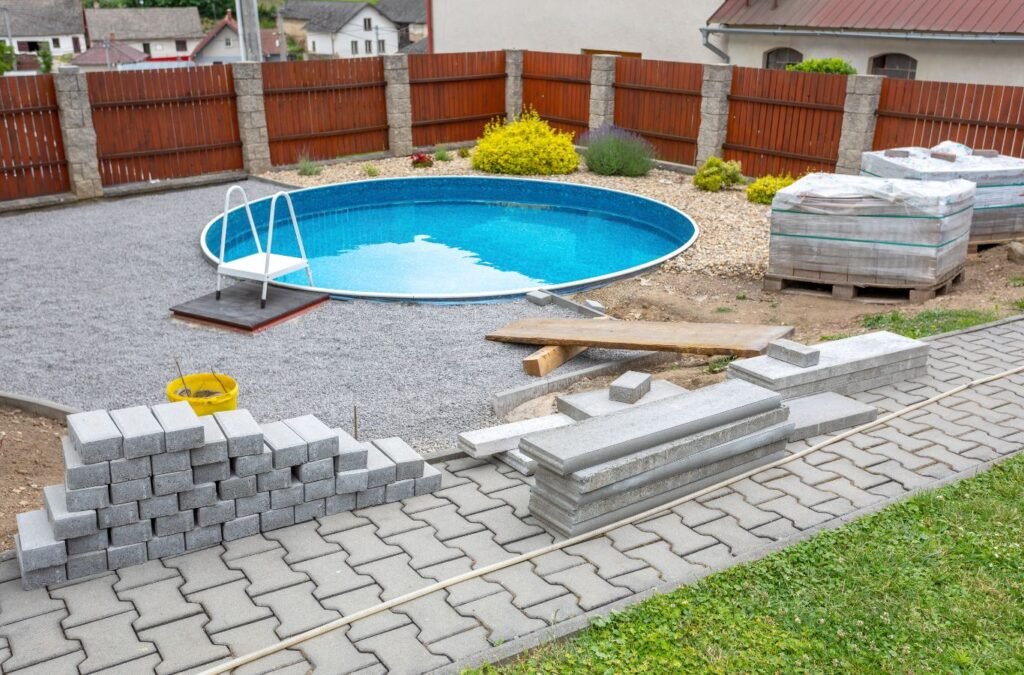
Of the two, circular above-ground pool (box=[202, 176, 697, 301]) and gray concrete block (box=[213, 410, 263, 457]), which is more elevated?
gray concrete block (box=[213, 410, 263, 457])

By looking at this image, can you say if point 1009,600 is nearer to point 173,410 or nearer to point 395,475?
point 395,475

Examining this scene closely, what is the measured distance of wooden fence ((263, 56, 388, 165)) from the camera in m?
17.1

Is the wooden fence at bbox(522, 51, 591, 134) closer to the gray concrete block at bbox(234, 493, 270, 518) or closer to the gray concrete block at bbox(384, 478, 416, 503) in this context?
the gray concrete block at bbox(384, 478, 416, 503)

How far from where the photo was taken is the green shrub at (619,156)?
17.3 metres

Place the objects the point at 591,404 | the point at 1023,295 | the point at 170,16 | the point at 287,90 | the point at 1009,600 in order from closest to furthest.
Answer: the point at 1009,600, the point at 591,404, the point at 1023,295, the point at 287,90, the point at 170,16

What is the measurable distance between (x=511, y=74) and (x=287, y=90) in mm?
5443

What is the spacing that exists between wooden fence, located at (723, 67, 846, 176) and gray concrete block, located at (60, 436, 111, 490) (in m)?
13.9

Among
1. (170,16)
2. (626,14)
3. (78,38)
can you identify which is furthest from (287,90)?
(78,38)

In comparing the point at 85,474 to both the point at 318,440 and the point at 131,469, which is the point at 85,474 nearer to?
the point at 131,469

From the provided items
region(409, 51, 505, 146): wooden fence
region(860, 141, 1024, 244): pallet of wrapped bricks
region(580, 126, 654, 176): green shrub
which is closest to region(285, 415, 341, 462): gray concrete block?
region(860, 141, 1024, 244): pallet of wrapped bricks

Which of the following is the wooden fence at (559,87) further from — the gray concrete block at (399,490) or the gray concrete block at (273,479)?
the gray concrete block at (273,479)

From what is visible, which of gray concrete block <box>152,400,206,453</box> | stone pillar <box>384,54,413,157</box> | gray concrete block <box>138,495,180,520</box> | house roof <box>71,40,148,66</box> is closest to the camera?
gray concrete block <box>152,400,206,453</box>

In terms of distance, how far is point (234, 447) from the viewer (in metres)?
4.68

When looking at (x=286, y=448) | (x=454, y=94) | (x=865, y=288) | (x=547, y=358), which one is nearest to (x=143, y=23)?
(x=454, y=94)
